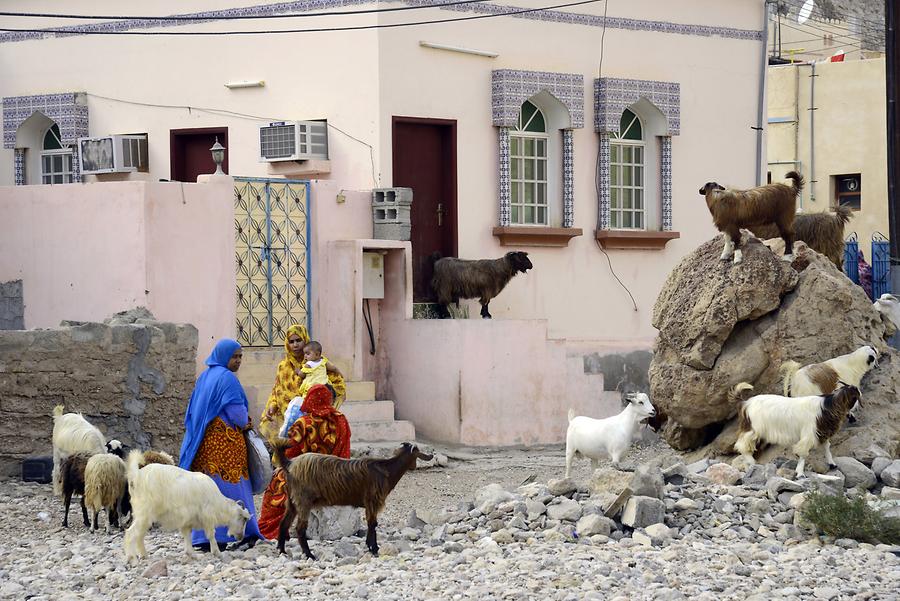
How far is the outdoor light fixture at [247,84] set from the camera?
1747 cm

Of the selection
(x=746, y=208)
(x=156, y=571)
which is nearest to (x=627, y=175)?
(x=746, y=208)

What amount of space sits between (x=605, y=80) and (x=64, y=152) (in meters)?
6.95

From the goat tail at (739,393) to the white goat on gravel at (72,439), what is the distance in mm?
4874

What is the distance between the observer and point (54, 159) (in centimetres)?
1928

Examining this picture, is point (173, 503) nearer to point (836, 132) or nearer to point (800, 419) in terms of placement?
point (800, 419)

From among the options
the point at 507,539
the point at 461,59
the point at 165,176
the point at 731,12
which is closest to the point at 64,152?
the point at 165,176

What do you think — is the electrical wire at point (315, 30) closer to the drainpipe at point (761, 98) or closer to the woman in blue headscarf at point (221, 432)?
the drainpipe at point (761, 98)

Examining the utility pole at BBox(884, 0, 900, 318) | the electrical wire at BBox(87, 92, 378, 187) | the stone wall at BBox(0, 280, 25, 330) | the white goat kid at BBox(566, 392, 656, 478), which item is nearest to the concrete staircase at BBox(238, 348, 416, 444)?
the stone wall at BBox(0, 280, 25, 330)

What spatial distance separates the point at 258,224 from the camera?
15.5 meters

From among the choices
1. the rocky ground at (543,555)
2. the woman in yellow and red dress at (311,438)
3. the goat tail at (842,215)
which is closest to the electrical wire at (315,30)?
the goat tail at (842,215)

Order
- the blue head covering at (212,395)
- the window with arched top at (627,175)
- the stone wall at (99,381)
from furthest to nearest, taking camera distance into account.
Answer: the window with arched top at (627,175) → the stone wall at (99,381) → the blue head covering at (212,395)

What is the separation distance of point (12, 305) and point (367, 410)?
3786mm

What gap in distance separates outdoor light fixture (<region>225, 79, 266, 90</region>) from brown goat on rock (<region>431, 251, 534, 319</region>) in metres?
2.96

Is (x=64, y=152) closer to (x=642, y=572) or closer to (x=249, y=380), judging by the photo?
(x=249, y=380)
